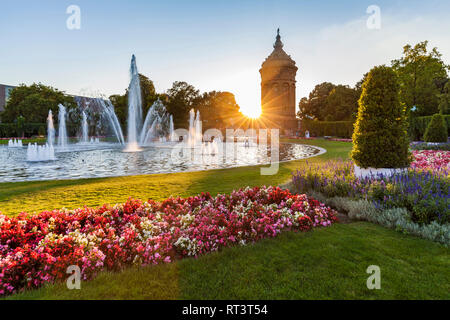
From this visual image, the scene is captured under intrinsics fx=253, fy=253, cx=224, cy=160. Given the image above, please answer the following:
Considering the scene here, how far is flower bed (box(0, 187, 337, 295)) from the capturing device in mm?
3219

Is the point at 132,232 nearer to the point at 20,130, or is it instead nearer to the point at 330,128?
the point at 330,128

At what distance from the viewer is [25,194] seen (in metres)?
7.60

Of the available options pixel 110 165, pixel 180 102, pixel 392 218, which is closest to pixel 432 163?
pixel 392 218

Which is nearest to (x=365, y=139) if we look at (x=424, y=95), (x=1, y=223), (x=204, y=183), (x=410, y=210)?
(x=410, y=210)

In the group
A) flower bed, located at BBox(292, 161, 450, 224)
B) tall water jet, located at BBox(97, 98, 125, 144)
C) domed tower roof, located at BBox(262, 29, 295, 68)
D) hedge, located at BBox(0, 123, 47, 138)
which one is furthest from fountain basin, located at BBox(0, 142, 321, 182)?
domed tower roof, located at BBox(262, 29, 295, 68)

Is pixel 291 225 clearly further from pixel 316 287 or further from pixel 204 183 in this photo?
pixel 204 183

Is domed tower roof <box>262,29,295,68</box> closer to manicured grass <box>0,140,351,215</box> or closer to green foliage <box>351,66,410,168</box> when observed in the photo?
manicured grass <box>0,140,351,215</box>

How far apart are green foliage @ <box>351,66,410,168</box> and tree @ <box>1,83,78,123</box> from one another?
62447 mm

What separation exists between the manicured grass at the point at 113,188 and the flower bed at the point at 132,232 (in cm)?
185

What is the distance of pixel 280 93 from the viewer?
5931cm

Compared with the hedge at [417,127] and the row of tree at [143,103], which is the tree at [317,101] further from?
the hedge at [417,127]

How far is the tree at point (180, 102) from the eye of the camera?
52.5 m

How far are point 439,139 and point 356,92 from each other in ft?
143

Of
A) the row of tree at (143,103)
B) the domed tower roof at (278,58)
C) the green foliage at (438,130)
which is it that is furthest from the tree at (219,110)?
the green foliage at (438,130)
